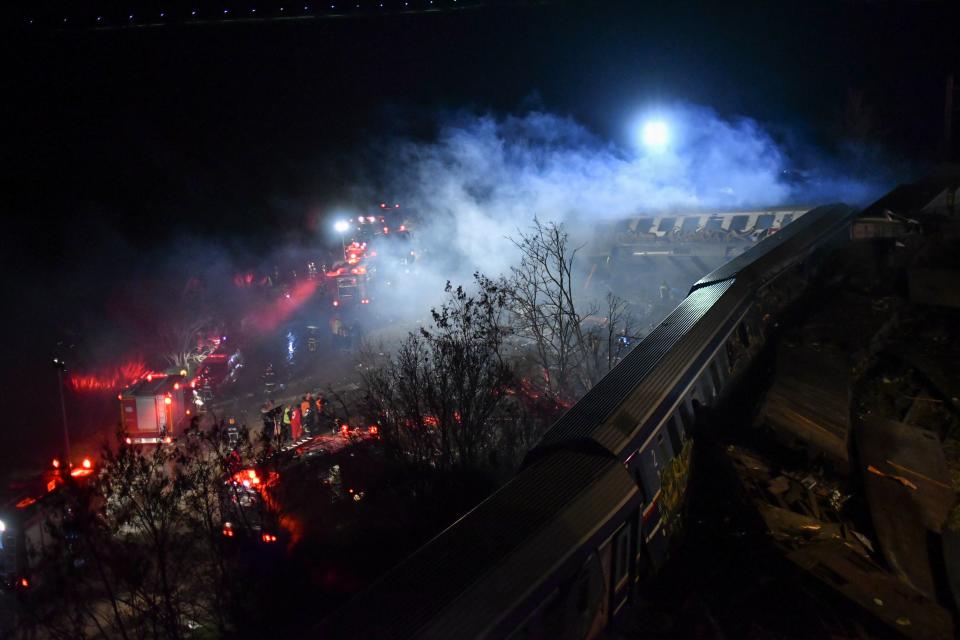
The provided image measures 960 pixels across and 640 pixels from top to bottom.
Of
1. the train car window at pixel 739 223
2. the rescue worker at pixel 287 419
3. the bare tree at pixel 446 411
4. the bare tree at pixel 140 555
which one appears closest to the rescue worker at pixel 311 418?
the rescue worker at pixel 287 419

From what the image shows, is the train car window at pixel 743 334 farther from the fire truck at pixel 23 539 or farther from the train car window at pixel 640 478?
the fire truck at pixel 23 539

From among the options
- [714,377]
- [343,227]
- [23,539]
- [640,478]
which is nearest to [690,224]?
[714,377]

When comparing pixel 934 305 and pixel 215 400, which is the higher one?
pixel 934 305

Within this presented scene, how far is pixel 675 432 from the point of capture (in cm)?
525

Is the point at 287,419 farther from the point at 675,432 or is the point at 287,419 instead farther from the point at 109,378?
the point at 109,378

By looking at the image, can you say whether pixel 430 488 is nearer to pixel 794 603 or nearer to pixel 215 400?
pixel 794 603

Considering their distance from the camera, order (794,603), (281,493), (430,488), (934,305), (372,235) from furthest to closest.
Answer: (372,235) < (281,493) < (430,488) < (934,305) < (794,603)

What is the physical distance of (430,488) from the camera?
1062 cm

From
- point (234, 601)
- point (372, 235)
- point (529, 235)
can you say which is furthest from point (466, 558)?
point (372, 235)

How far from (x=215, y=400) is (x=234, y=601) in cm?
1876

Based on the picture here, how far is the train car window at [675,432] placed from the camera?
5.17 meters

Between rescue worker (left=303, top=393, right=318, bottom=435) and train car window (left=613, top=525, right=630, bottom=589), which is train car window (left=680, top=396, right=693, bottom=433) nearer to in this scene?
train car window (left=613, top=525, right=630, bottom=589)

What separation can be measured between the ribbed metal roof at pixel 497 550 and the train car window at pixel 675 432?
3.89ft

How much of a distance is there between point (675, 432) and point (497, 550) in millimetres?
2604
